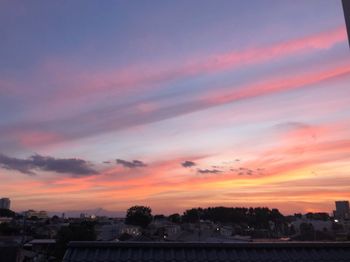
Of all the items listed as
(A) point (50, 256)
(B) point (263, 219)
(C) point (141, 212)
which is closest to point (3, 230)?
(A) point (50, 256)

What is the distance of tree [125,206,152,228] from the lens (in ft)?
387

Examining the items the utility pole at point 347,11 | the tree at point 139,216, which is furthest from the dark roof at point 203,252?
the tree at point 139,216

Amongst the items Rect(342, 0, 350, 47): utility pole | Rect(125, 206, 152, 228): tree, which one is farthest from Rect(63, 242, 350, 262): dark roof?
Rect(125, 206, 152, 228): tree

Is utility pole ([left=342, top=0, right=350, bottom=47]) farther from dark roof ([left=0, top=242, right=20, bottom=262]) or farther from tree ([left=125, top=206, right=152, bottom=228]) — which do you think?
tree ([left=125, top=206, right=152, bottom=228])

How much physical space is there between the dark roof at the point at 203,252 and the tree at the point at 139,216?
115 m

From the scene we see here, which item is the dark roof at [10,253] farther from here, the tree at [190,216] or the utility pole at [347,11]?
the tree at [190,216]

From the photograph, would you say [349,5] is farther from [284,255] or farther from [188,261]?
[188,261]

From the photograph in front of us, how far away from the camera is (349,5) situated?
6.82 metres

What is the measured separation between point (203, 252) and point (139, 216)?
118545 mm

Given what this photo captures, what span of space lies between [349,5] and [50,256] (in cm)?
6221

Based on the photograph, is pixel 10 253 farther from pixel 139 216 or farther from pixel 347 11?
pixel 139 216

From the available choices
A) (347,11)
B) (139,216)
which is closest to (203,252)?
(347,11)

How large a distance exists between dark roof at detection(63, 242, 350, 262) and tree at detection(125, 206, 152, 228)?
11493cm

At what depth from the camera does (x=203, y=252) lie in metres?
5.32
